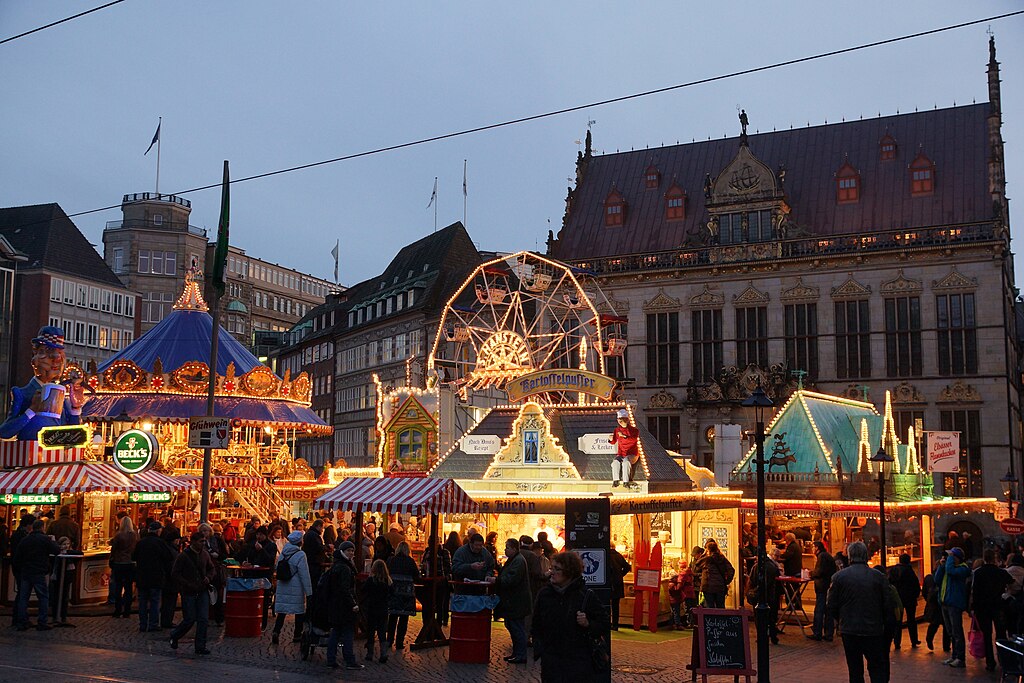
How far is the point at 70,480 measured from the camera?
21188mm

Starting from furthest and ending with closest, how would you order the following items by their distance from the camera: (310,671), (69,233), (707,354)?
(69,233), (707,354), (310,671)

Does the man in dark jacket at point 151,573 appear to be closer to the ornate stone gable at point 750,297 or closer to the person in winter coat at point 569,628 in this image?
the person in winter coat at point 569,628

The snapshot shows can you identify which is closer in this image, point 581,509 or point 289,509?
point 581,509

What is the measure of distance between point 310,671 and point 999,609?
31.3 feet

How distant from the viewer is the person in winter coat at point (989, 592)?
15.5 m

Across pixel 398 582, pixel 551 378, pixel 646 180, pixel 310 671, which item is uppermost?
pixel 646 180

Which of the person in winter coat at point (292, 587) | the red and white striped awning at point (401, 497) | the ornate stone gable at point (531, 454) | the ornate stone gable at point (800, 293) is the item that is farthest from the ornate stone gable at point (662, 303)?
the person in winter coat at point (292, 587)

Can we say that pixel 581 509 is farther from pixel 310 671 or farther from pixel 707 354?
pixel 707 354

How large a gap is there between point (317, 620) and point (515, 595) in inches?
114

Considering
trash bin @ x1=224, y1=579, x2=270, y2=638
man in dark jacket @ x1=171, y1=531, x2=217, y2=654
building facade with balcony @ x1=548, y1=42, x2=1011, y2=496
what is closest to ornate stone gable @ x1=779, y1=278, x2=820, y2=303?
building facade with balcony @ x1=548, y1=42, x2=1011, y2=496

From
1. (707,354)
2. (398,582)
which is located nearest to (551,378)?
(398,582)

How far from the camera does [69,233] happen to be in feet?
228

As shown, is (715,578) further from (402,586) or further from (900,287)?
(900,287)

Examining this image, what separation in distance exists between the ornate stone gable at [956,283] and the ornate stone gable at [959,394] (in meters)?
3.61
